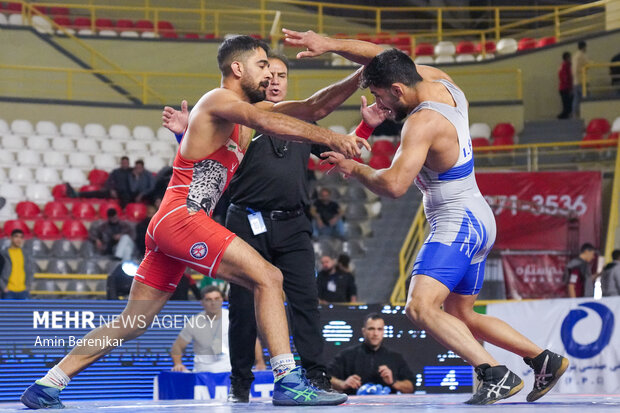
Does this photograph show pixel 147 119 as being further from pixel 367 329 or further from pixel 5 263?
pixel 367 329

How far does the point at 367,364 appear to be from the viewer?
7.82 meters

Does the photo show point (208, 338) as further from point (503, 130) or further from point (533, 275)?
point (503, 130)

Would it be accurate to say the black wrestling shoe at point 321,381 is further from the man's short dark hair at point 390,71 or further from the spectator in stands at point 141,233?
the spectator in stands at point 141,233

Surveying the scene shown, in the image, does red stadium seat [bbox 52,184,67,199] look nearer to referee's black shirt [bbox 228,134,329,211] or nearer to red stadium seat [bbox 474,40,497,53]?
red stadium seat [bbox 474,40,497,53]

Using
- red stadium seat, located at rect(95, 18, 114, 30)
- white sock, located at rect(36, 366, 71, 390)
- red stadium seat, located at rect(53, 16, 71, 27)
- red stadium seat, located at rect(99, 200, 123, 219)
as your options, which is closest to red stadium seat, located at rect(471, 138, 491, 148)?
red stadium seat, located at rect(99, 200, 123, 219)

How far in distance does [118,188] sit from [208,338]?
23.4 ft

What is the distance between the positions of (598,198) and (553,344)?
5.95m

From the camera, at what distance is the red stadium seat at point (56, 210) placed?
1434cm

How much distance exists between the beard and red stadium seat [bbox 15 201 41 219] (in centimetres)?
1034

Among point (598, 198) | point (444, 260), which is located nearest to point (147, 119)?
point (598, 198)

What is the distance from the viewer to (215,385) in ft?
22.6

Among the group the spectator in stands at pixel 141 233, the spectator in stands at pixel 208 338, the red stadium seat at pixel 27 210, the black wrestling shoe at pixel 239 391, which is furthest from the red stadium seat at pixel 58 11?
the black wrestling shoe at pixel 239 391

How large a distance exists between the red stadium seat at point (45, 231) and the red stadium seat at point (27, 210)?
37cm

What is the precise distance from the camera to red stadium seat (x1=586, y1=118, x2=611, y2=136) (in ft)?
52.9
